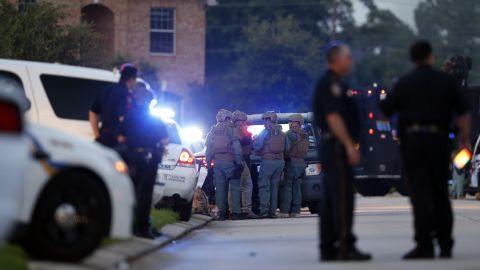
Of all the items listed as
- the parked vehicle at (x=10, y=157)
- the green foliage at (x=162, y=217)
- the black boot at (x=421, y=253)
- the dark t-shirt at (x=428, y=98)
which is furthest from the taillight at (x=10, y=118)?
the green foliage at (x=162, y=217)

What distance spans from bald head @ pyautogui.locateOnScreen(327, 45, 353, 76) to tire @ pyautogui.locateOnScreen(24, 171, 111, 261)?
2291 millimetres

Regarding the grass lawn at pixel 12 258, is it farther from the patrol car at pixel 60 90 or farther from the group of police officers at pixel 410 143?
the patrol car at pixel 60 90

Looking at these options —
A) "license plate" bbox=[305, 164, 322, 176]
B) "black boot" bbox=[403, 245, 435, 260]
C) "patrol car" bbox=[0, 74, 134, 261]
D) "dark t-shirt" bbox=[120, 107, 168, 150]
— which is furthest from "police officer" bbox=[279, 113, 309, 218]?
"patrol car" bbox=[0, 74, 134, 261]

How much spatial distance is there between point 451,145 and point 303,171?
10.2m

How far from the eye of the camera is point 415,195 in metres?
12.5

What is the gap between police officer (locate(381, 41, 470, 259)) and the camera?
12.4 meters

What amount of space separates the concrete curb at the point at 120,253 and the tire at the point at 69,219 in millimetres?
142

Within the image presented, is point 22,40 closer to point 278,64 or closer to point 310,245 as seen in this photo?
point 310,245

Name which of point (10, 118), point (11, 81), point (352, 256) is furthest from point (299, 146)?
point (10, 118)

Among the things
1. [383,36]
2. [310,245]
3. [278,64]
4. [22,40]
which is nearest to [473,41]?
[383,36]

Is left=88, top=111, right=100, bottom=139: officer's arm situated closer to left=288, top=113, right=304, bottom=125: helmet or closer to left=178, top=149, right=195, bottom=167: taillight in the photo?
left=178, top=149, right=195, bottom=167: taillight

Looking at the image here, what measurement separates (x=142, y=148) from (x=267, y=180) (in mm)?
7889

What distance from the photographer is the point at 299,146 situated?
22672mm

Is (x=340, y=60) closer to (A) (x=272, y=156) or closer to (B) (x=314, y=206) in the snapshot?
(A) (x=272, y=156)
